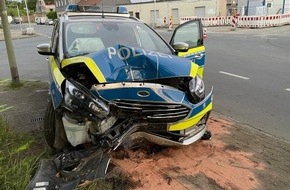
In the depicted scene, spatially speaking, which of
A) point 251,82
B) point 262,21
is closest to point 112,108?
point 251,82

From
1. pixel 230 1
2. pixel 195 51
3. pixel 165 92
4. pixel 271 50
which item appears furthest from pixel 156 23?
pixel 165 92

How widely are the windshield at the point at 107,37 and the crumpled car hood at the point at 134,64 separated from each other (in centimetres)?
93

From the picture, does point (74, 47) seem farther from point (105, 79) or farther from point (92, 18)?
point (105, 79)

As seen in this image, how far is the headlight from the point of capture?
3697 millimetres

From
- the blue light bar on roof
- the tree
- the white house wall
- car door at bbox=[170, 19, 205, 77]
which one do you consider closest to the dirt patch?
car door at bbox=[170, 19, 205, 77]

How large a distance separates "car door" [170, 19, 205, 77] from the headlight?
181 centimetres

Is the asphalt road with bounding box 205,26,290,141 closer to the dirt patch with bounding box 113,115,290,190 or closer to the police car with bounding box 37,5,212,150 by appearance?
the dirt patch with bounding box 113,115,290,190

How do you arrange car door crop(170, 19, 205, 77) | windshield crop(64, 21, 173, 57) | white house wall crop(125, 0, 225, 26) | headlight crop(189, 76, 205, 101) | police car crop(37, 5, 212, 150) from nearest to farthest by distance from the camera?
police car crop(37, 5, 212, 150) < headlight crop(189, 76, 205, 101) < windshield crop(64, 21, 173, 57) < car door crop(170, 19, 205, 77) < white house wall crop(125, 0, 225, 26)

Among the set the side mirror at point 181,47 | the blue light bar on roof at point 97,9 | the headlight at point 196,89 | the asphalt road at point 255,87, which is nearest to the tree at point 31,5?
the asphalt road at point 255,87

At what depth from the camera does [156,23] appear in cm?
3984

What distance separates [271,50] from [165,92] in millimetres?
11179

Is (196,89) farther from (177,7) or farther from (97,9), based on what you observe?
(177,7)

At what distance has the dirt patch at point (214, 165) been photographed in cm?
349

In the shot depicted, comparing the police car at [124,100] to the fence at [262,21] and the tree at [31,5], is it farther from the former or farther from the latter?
Answer: the tree at [31,5]
